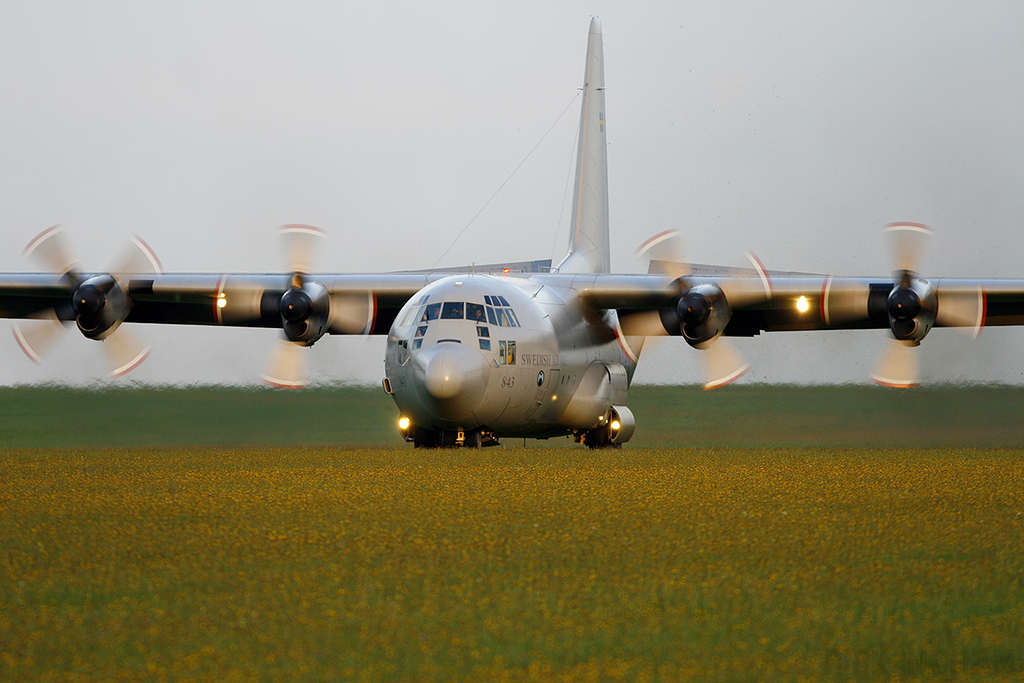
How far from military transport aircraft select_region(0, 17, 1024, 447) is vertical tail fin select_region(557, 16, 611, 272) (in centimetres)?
209

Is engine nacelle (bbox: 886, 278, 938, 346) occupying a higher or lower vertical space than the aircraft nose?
higher

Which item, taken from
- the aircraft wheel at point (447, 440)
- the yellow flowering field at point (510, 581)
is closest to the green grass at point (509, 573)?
the yellow flowering field at point (510, 581)

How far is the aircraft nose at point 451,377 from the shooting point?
58.2ft

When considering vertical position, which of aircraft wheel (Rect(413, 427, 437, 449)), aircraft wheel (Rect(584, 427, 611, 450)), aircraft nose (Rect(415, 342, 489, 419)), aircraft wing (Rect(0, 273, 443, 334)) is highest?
aircraft wing (Rect(0, 273, 443, 334))

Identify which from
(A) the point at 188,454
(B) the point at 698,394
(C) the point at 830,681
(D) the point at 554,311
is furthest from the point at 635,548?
(B) the point at 698,394

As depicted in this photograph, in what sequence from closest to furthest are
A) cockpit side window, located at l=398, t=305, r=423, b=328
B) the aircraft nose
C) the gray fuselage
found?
the aircraft nose < the gray fuselage < cockpit side window, located at l=398, t=305, r=423, b=328

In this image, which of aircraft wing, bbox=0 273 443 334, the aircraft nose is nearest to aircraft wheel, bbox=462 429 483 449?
the aircraft nose

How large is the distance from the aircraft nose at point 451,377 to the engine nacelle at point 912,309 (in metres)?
8.80

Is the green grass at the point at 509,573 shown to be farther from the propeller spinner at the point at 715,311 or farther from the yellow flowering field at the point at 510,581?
the propeller spinner at the point at 715,311

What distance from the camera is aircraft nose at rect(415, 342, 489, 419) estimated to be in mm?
17750

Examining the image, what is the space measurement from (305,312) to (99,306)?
4.21 meters

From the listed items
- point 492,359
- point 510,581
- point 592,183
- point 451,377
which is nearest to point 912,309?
point 492,359

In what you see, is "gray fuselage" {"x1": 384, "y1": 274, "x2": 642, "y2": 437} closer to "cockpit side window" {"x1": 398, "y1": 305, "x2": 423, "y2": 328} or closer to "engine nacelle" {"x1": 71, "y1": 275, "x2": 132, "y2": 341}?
"cockpit side window" {"x1": 398, "y1": 305, "x2": 423, "y2": 328}

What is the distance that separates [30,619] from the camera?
5.46m
